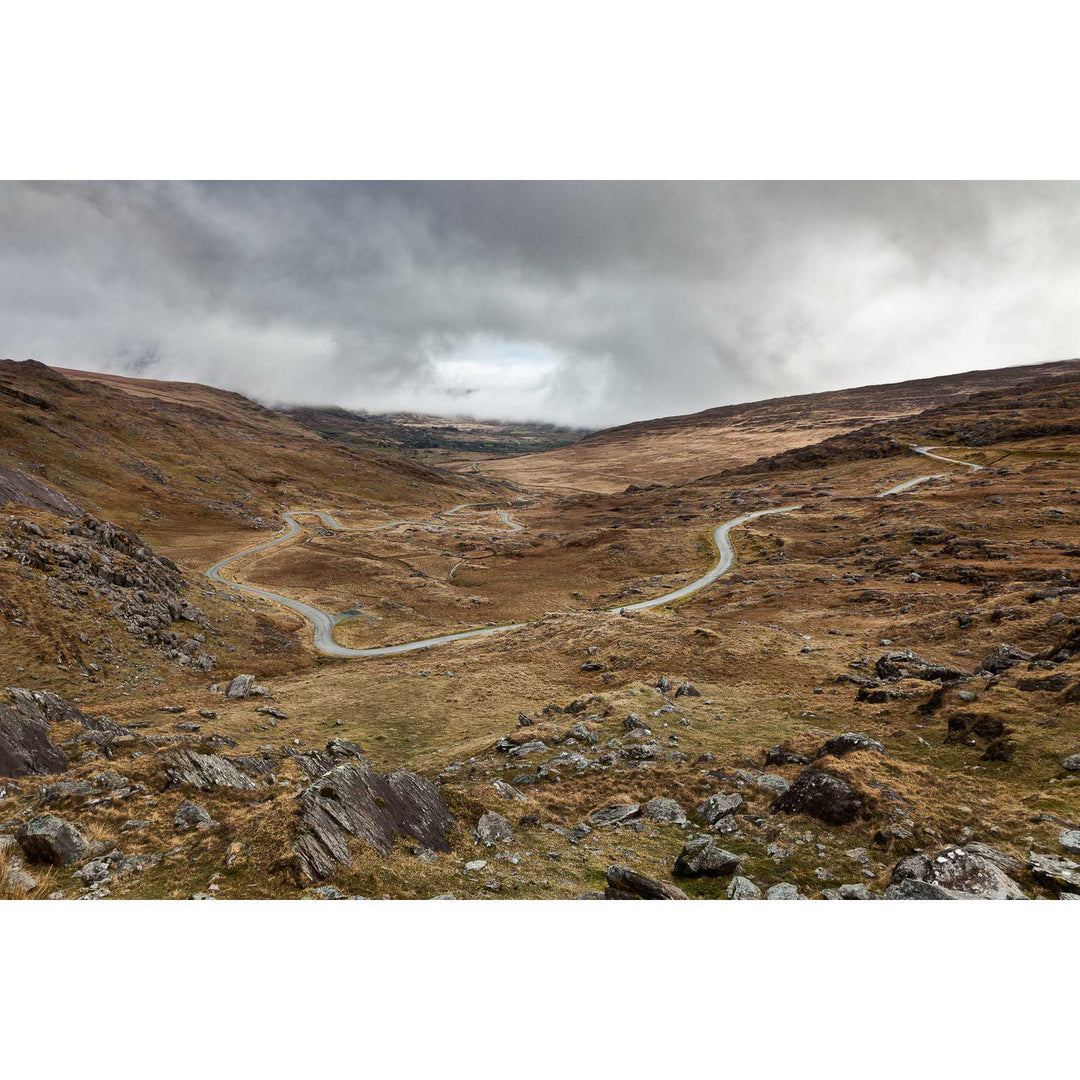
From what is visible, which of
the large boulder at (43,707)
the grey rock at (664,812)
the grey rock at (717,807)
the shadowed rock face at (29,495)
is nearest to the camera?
the grey rock at (717,807)

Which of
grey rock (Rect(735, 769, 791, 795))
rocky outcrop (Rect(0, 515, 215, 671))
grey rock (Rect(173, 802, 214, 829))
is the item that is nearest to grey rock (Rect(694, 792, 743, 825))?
grey rock (Rect(735, 769, 791, 795))

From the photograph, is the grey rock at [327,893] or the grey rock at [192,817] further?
the grey rock at [192,817]

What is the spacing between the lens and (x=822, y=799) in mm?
13758

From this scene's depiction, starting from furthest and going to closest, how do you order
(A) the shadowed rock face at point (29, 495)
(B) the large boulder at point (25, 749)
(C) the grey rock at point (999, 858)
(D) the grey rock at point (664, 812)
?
1. (A) the shadowed rock face at point (29, 495)
2. (D) the grey rock at point (664, 812)
3. (B) the large boulder at point (25, 749)
4. (C) the grey rock at point (999, 858)

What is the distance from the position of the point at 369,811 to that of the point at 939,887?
491 inches

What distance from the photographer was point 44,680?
2895cm

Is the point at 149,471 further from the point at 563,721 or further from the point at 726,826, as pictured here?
the point at 726,826

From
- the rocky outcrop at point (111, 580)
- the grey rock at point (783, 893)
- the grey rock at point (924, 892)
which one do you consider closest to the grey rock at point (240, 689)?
the rocky outcrop at point (111, 580)

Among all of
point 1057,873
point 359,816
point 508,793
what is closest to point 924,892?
point 1057,873

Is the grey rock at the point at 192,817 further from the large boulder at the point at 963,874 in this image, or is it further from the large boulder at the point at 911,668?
the large boulder at the point at 911,668

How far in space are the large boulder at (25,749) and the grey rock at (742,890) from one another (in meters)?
Answer: 18.8

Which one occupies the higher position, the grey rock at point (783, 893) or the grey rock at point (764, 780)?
the grey rock at point (764, 780)

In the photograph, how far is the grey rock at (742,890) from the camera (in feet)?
36.8

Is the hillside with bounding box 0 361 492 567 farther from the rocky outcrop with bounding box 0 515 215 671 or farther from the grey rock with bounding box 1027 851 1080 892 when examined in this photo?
the grey rock with bounding box 1027 851 1080 892
